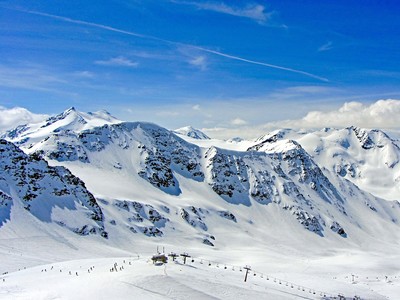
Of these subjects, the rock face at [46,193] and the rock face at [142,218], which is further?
the rock face at [142,218]

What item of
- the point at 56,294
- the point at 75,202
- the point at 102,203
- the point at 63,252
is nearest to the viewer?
the point at 56,294

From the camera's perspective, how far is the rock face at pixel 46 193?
134m

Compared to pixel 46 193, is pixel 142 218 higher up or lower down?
lower down

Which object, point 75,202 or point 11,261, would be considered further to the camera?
point 75,202

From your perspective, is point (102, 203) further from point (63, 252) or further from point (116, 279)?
point (116, 279)

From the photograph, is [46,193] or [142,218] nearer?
[46,193]

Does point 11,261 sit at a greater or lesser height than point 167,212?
lesser

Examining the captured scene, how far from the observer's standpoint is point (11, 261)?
76562mm

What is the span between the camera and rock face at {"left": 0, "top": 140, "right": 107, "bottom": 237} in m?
134

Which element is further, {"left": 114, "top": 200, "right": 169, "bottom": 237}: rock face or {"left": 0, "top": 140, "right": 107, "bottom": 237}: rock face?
{"left": 114, "top": 200, "right": 169, "bottom": 237}: rock face

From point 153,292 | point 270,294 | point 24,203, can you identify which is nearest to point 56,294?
point 153,292

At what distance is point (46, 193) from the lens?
145000 mm

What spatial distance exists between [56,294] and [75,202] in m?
120

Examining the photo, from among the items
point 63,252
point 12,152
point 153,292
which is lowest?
point 63,252
